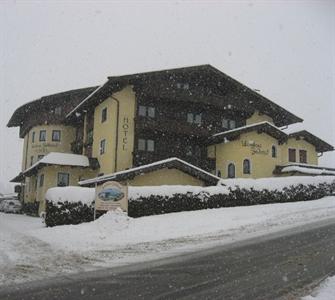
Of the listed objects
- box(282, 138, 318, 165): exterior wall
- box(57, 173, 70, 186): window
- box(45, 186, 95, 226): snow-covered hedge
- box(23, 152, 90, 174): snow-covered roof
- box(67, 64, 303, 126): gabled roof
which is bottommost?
box(45, 186, 95, 226): snow-covered hedge

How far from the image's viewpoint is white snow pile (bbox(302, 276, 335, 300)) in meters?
8.71

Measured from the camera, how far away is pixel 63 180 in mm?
37906

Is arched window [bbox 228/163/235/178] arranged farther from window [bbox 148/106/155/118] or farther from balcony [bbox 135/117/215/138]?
window [bbox 148/106/155/118]

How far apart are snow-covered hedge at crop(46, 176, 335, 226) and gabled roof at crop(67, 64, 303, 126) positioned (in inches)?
460

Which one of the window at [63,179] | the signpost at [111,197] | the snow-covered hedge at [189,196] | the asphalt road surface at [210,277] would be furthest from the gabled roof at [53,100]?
the asphalt road surface at [210,277]

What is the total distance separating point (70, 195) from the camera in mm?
21656

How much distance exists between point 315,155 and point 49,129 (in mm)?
25921

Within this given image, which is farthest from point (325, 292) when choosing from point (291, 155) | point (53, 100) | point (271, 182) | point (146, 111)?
point (53, 100)

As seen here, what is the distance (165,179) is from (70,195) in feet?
32.2

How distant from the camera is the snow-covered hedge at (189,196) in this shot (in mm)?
21531

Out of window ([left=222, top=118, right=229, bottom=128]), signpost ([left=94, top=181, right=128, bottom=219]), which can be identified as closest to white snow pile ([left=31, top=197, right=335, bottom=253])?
signpost ([left=94, top=181, right=128, bottom=219])

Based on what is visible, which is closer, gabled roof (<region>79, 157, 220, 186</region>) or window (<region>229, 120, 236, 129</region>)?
gabled roof (<region>79, 157, 220, 186</region>)

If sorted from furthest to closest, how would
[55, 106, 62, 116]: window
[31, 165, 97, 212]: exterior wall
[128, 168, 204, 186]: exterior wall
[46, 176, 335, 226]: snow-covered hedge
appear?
[55, 106, 62, 116]: window < [31, 165, 97, 212]: exterior wall < [128, 168, 204, 186]: exterior wall < [46, 176, 335, 226]: snow-covered hedge

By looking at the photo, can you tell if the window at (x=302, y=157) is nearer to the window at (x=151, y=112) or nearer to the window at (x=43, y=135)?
the window at (x=151, y=112)
